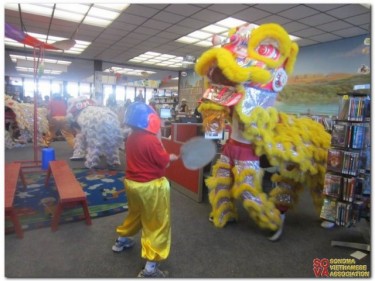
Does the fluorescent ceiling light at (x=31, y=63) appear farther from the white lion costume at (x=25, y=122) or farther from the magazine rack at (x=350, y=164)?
the magazine rack at (x=350, y=164)

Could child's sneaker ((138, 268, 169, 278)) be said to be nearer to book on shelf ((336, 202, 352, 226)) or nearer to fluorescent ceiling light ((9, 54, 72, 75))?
book on shelf ((336, 202, 352, 226))

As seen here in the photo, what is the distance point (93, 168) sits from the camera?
4422mm

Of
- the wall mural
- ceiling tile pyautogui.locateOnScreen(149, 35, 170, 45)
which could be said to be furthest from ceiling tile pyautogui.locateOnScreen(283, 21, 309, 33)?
ceiling tile pyautogui.locateOnScreen(149, 35, 170, 45)

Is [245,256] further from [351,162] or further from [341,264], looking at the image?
[351,162]

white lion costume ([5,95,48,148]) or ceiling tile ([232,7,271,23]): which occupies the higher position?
ceiling tile ([232,7,271,23])

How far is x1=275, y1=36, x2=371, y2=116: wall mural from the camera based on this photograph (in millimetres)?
5746

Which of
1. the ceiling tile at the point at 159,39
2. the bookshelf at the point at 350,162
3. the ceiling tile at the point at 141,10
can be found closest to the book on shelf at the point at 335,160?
the bookshelf at the point at 350,162

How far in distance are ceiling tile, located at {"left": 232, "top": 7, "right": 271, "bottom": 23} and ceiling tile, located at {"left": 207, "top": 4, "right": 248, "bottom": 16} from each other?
0.38 feet

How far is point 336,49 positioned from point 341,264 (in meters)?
5.50

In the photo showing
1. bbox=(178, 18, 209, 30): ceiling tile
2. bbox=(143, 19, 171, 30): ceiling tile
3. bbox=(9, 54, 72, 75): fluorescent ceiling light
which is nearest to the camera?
bbox=(178, 18, 209, 30): ceiling tile

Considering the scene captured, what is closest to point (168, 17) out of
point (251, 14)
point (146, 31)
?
point (146, 31)

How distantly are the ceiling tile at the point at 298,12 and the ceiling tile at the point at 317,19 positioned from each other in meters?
0.16

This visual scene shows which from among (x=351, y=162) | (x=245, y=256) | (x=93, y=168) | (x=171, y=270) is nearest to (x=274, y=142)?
(x=351, y=162)

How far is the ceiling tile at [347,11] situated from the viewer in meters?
4.28
